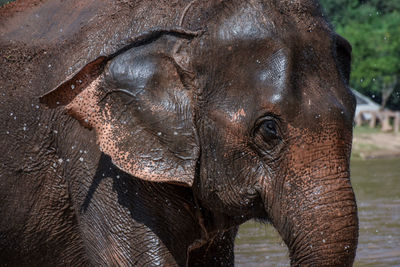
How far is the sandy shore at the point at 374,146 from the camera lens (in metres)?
17.2

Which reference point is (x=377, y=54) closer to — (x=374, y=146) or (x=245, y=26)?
(x=374, y=146)

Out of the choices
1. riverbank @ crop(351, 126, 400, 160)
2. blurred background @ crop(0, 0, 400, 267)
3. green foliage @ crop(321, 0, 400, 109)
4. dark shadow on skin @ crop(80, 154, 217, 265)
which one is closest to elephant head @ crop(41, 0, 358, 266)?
dark shadow on skin @ crop(80, 154, 217, 265)

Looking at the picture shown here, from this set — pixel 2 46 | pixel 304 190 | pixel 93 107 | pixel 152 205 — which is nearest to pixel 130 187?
pixel 152 205

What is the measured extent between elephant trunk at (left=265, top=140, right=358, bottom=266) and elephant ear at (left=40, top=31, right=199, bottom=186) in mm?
464

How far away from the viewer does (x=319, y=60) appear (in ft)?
11.5

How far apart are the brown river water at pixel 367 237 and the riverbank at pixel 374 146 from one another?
18.2 ft

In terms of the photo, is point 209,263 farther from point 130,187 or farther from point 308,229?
point 308,229

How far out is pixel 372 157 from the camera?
17.0 m

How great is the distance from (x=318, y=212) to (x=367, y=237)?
4.45 m

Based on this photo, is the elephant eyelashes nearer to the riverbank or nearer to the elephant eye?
the elephant eye

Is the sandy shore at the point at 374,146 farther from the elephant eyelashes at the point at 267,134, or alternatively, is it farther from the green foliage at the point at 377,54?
the elephant eyelashes at the point at 267,134

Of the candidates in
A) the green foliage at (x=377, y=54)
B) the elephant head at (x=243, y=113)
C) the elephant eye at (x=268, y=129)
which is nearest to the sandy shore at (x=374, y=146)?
the green foliage at (x=377, y=54)

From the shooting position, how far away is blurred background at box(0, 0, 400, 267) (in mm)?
6905

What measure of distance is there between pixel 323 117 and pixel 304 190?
32 cm
